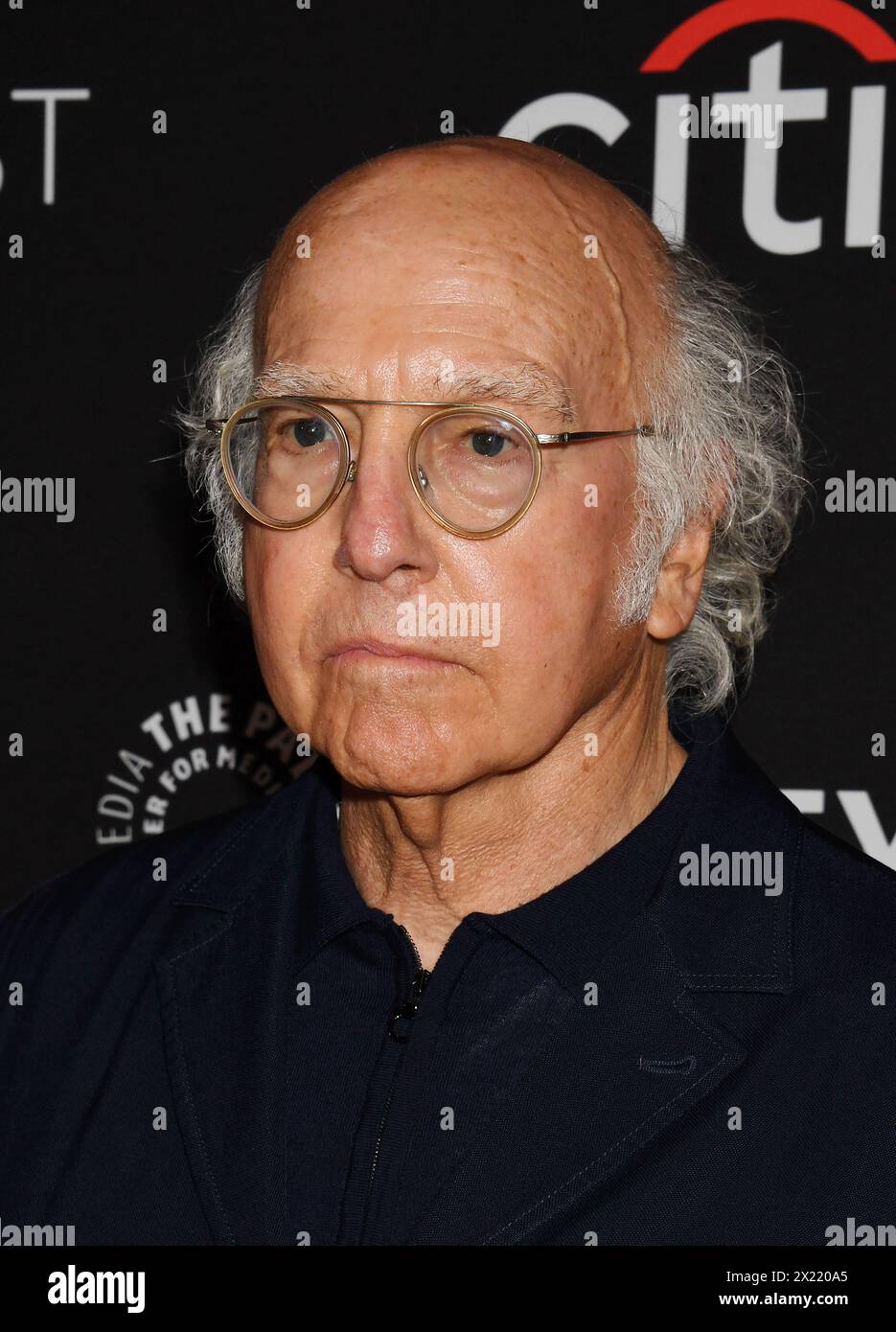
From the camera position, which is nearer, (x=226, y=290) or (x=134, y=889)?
(x=134, y=889)

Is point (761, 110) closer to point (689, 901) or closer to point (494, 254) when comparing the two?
point (494, 254)

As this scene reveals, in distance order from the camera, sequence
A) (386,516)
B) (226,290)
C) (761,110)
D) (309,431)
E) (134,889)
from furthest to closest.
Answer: (226,290) → (761,110) → (134,889) → (309,431) → (386,516)

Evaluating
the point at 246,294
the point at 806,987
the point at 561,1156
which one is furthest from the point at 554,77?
the point at 561,1156

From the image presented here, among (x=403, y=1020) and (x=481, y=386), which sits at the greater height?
(x=481, y=386)

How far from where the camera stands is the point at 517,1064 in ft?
4.40

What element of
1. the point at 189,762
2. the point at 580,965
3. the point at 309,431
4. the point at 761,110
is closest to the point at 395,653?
the point at 309,431

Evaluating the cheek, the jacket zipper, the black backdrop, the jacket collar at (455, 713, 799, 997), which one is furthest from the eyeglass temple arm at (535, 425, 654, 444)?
the black backdrop

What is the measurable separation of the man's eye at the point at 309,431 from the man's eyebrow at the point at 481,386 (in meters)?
0.05

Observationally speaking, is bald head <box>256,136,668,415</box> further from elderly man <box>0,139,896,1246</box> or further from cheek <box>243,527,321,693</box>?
cheek <box>243,527,321,693</box>

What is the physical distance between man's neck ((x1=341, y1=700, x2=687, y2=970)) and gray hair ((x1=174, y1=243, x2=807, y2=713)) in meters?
0.16

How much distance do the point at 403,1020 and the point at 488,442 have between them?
575 millimetres

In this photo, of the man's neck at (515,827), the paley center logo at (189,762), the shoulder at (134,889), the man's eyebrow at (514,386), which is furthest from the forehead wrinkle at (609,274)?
the paley center logo at (189,762)

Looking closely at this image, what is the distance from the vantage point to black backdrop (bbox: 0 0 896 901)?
1975 mm
